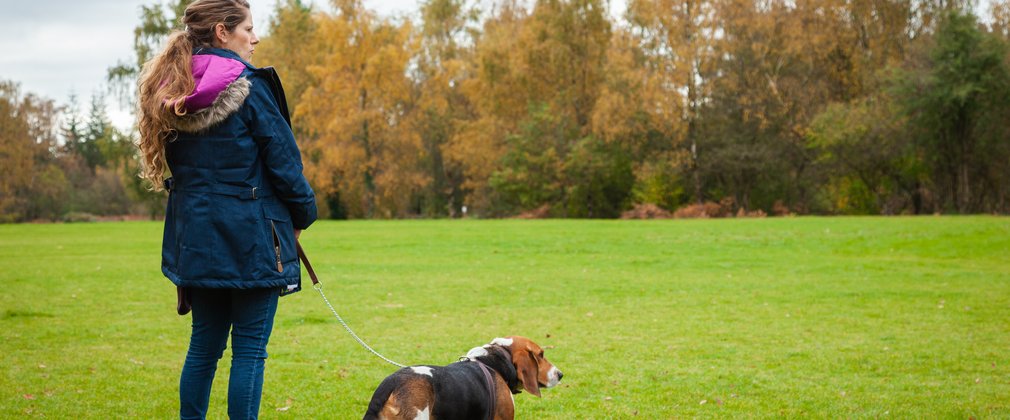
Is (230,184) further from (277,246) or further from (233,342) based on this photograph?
(233,342)

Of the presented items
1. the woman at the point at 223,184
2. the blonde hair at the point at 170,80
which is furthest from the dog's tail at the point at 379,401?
the blonde hair at the point at 170,80

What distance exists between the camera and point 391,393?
13.1 ft

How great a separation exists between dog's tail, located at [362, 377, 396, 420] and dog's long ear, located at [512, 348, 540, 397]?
1.02 meters

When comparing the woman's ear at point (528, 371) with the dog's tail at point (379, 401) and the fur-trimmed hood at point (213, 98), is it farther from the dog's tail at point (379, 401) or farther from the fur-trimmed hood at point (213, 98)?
the fur-trimmed hood at point (213, 98)

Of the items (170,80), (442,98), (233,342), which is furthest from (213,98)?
(442,98)

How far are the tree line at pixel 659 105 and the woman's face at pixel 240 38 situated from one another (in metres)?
38.0

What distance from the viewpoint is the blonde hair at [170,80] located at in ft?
11.4

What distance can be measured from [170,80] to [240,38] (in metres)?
0.38

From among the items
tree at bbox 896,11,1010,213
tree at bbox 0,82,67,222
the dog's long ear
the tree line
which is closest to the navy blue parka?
the dog's long ear

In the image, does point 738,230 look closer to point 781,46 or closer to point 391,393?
point 781,46

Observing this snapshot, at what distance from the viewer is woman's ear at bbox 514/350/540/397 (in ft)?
15.9

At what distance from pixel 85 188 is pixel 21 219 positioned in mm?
8336

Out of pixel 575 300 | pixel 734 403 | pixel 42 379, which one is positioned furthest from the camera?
pixel 575 300

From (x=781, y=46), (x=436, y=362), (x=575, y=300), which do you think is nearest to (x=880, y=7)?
(x=781, y=46)
